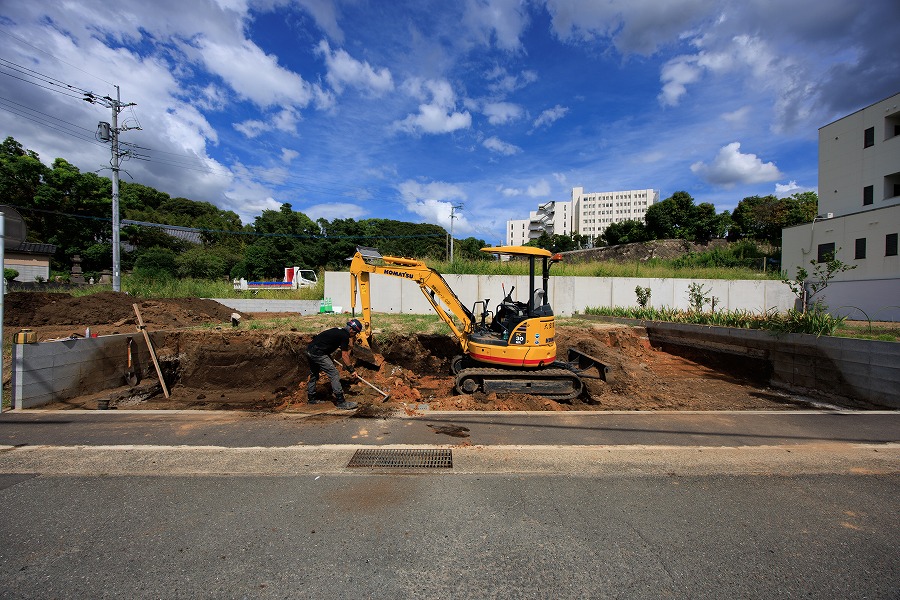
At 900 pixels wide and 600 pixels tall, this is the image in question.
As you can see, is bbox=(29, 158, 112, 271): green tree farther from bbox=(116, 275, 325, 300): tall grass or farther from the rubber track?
the rubber track

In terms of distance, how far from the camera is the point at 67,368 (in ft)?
23.4

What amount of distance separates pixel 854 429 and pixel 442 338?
896cm

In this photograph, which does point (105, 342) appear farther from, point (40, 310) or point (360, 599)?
point (360, 599)

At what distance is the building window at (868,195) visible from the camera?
1021 inches

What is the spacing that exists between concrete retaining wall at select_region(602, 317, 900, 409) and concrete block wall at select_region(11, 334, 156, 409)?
14.3m

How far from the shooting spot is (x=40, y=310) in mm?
12383

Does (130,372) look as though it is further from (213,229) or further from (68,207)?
(213,229)

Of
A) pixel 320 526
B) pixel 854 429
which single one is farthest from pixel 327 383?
pixel 854 429

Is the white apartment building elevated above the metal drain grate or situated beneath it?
elevated above

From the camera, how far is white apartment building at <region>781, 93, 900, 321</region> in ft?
68.0

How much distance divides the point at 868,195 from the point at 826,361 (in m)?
28.4

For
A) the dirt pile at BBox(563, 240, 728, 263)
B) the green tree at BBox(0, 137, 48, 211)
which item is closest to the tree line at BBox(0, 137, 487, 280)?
the green tree at BBox(0, 137, 48, 211)

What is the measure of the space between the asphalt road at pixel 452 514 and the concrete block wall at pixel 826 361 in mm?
2063

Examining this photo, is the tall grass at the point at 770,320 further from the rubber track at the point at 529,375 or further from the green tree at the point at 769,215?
the green tree at the point at 769,215
